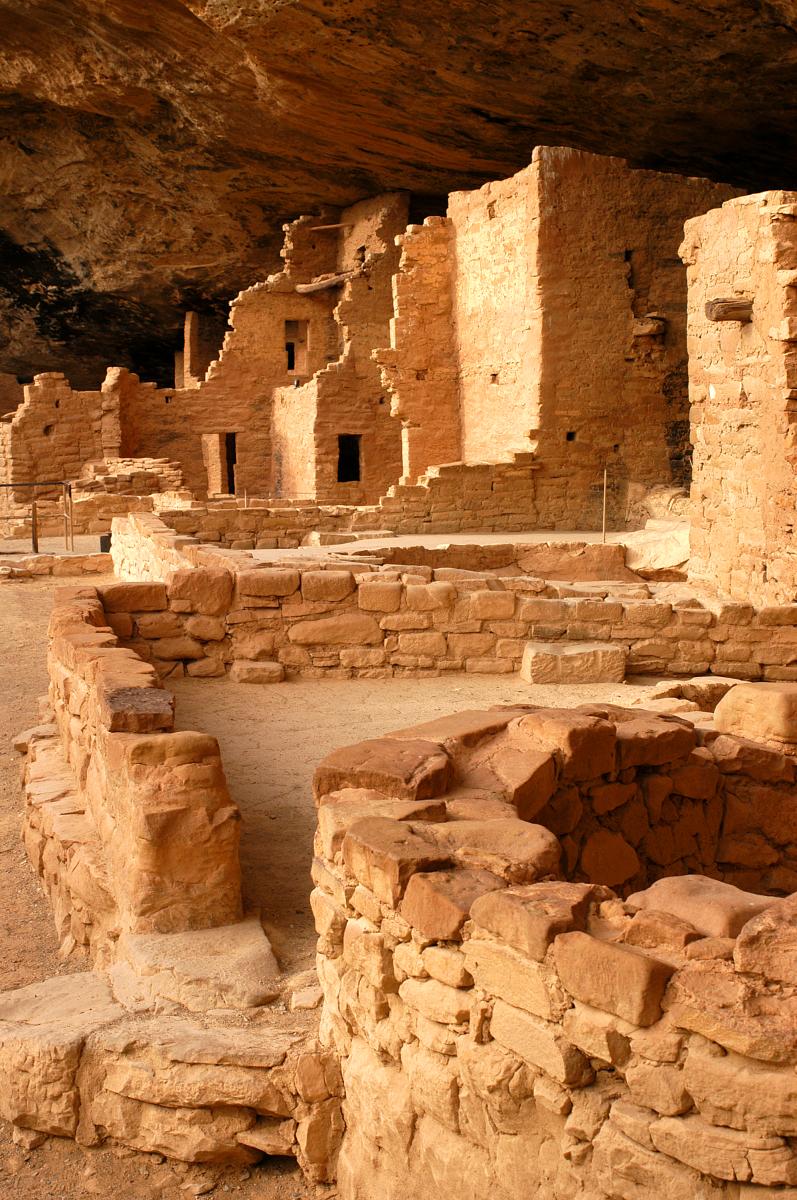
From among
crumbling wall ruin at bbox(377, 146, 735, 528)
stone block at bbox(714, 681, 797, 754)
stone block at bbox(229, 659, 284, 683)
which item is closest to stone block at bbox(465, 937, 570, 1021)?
stone block at bbox(714, 681, 797, 754)

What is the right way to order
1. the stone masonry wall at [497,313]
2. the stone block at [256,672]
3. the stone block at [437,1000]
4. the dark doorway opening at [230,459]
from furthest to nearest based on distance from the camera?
the dark doorway opening at [230,459] → the stone masonry wall at [497,313] → the stone block at [256,672] → the stone block at [437,1000]

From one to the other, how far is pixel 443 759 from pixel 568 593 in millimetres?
4860

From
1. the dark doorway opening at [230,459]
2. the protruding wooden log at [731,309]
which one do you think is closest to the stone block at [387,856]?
the protruding wooden log at [731,309]

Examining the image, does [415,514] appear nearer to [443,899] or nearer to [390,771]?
[390,771]

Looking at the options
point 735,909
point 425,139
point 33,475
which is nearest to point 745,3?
point 425,139

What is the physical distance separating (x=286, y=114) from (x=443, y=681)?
507 inches

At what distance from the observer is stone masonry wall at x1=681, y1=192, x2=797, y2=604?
28.2ft

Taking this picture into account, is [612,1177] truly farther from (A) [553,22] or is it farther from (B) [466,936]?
(A) [553,22]

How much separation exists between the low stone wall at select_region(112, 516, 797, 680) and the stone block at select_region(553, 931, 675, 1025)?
15.6 feet

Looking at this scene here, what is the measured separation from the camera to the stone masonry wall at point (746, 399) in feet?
28.2

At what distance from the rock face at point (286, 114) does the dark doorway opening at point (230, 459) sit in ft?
11.0

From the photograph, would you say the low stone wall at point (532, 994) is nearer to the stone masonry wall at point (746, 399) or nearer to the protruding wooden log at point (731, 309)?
the stone masonry wall at point (746, 399)

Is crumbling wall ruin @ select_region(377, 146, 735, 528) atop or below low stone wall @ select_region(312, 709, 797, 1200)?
atop

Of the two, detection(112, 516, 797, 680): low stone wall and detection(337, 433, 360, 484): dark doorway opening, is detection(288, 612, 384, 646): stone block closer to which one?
detection(112, 516, 797, 680): low stone wall
